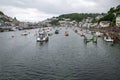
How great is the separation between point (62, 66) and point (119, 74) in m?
10.7

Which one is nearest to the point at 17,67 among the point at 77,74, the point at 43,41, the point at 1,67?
the point at 1,67

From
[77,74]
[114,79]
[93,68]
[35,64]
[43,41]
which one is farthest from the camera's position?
[43,41]

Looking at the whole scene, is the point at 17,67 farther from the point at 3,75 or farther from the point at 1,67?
the point at 3,75

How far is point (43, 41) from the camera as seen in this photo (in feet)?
302

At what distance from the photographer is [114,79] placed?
113ft

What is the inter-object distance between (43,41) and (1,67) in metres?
49.8

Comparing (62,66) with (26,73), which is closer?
(26,73)

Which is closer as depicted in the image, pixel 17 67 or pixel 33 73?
pixel 33 73

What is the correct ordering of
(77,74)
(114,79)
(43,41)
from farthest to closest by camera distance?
(43,41), (77,74), (114,79)

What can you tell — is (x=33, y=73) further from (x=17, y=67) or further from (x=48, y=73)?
(x=17, y=67)

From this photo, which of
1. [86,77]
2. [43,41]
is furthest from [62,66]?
[43,41]

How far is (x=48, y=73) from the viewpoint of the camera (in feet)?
124

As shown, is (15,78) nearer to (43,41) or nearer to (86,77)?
(86,77)

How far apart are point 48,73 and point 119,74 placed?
11309mm
